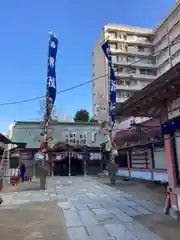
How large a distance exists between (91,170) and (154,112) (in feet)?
69.5

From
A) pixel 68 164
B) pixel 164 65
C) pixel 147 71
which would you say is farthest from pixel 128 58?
pixel 68 164

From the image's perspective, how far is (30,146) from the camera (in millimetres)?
28594

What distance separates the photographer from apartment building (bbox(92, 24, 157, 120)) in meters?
45.7

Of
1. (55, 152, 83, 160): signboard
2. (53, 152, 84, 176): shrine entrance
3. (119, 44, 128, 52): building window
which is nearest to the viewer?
(55, 152, 83, 160): signboard

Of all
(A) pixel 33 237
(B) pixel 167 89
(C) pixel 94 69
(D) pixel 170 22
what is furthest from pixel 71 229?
(C) pixel 94 69

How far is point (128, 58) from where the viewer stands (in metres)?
47.7

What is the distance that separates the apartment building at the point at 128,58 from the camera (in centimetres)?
4572

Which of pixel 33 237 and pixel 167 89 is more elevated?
pixel 167 89

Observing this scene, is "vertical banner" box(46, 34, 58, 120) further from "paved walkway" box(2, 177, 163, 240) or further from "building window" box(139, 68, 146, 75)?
"building window" box(139, 68, 146, 75)

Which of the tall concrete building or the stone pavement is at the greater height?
the tall concrete building

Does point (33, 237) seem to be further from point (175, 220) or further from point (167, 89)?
point (167, 89)

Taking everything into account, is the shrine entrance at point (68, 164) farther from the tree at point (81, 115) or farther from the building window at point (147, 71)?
the building window at point (147, 71)

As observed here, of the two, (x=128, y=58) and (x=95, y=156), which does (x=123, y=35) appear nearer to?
(x=128, y=58)

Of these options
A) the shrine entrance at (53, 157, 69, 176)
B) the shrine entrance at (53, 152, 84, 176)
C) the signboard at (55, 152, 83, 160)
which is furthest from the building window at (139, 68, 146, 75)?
the shrine entrance at (53, 157, 69, 176)
